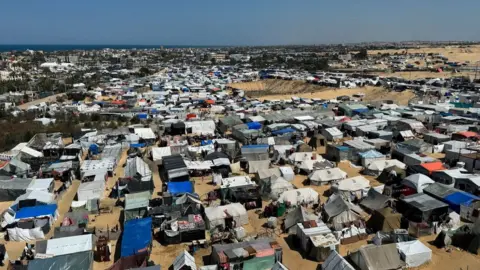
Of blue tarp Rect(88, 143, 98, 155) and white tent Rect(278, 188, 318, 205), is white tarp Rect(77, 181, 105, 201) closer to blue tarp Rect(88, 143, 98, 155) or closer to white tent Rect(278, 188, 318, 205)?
blue tarp Rect(88, 143, 98, 155)

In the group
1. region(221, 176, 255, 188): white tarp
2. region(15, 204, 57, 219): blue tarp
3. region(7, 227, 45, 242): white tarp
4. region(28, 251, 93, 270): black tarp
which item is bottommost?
region(7, 227, 45, 242): white tarp

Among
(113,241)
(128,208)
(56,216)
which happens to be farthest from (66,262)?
(56,216)

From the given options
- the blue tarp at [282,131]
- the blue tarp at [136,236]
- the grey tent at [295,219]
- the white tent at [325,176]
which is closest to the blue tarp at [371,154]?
the white tent at [325,176]

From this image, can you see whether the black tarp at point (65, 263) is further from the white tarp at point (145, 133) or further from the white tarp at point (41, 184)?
the white tarp at point (145, 133)

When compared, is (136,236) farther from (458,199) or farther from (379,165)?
(379,165)

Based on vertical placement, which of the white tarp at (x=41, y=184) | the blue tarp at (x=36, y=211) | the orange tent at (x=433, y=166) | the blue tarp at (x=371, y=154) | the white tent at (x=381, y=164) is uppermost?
the orange tent at (x=433, y=166)

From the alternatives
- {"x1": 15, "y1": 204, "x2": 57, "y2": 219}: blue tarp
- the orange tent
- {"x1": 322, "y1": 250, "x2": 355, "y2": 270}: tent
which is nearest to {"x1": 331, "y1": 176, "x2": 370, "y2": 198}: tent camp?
the orange tent
